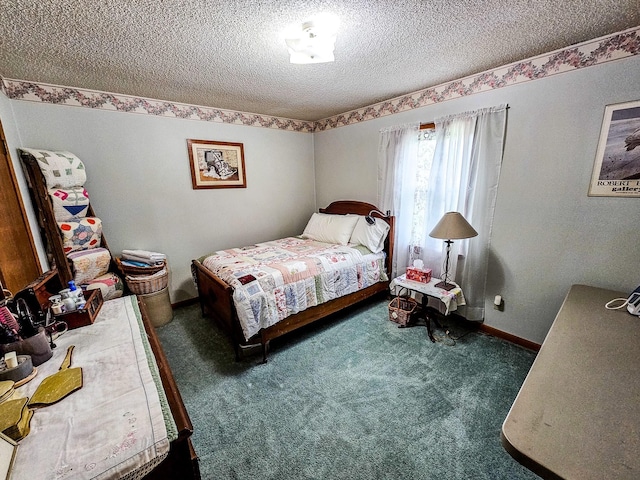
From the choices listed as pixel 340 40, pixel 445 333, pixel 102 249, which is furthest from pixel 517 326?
pixel 102 249

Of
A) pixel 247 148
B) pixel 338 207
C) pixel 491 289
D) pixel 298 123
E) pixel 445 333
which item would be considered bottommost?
pixel 445 333

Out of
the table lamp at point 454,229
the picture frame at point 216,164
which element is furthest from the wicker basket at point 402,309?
the picture frame at point 216,164

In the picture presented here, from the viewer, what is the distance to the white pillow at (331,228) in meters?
3.30

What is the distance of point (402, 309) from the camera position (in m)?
2.75

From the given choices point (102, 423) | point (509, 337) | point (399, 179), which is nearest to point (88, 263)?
point (102, 423)

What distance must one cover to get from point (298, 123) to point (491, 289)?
10.7 ft

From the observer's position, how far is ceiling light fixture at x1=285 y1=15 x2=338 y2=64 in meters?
1.51

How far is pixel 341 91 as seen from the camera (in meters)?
2.69

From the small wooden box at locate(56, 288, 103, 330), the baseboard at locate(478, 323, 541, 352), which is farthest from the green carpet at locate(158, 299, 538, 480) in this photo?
the small wooden box at locate(56, 288, 103, 330)

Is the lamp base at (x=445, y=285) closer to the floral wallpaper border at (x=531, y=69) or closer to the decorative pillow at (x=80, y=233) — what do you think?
the floral wallpaper border at (x=531, y=69)

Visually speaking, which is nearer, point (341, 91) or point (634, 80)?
point (634, 80)

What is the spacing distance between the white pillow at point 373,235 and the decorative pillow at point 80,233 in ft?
8.70

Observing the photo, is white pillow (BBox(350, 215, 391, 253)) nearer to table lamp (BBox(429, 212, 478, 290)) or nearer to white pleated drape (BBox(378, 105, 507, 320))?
white pleated drape (BBox(378, 105, 507, 320))

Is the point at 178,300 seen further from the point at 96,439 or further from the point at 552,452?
the point at 552,452
